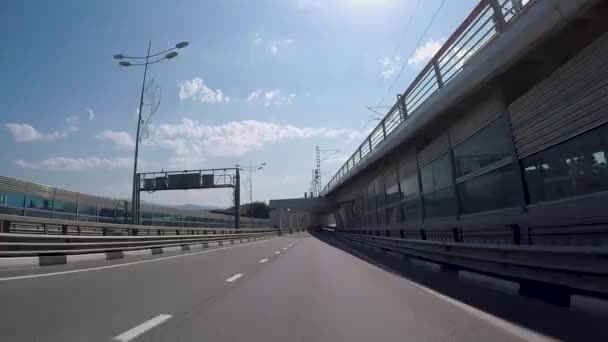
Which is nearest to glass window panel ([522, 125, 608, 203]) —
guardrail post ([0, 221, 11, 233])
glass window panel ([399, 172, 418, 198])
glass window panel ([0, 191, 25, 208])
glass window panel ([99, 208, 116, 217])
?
glass window panel ([399, 172, 418, 198])

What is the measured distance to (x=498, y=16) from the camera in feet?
31.5

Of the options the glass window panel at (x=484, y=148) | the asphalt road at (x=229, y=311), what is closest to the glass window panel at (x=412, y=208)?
the glass window panel at (x=484, y=148)

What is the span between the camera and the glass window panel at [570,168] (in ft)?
24.0

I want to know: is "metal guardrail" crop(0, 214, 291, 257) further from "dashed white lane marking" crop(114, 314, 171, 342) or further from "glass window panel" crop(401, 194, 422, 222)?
"glass window panel" crop(401, 194, 422, 222)

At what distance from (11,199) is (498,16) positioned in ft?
71.4

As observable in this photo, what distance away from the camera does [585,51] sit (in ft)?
25.4

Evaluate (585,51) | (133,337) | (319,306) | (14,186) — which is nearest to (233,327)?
(133,337)

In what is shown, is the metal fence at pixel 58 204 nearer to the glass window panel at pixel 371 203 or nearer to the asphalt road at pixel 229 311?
the asphalt road at pixel 229 311

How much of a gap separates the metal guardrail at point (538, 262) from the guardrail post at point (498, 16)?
456 cm

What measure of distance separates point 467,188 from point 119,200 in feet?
89.3

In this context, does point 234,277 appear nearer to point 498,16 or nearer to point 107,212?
point 498,16

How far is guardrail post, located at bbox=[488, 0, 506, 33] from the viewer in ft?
31.0

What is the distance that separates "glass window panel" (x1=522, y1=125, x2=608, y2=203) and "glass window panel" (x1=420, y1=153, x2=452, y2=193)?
4.83 meters

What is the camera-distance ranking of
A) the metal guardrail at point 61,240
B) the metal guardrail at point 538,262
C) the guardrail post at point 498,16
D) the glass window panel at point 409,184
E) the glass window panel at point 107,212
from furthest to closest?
the glass window panel at point 107,212
the glass window panel at point 409,184
the metal guardrail at point 61,240
the guardrail post at point 498,16
the metal guardrail at point 538,262
